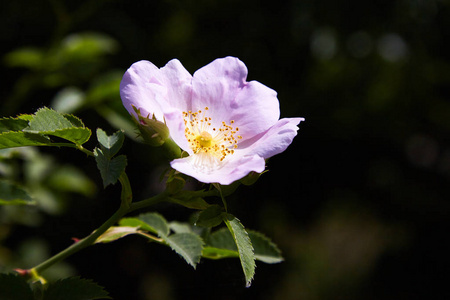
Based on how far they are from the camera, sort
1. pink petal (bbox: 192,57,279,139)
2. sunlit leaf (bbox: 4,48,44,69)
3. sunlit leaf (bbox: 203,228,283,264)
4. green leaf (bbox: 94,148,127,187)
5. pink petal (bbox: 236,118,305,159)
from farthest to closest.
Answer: sunlit leaf (bbox: 4,48,44,69) → sunlit leaf (bbox: 203,228,283,264) → pink petal (bbox: 192,57,279,139) → pink petal (bbox: 236,118,305,159) → green leaf (bbox: 94,148,127,187)

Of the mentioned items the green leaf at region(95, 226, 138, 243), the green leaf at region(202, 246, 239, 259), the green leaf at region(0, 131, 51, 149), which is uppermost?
the green leaf at region(0, 131, 51, 149)

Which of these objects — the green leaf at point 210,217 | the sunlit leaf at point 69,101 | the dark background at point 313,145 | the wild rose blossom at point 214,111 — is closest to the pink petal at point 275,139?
the wild rose blossom at point 214,111

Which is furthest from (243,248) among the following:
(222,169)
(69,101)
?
(69,101)

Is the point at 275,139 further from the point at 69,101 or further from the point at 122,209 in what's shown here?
the point at 69,101

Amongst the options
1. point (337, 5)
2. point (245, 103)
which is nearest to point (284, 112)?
point (337, 5)

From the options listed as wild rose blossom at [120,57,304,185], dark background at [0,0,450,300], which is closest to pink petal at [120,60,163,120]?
wild rose blossom at [120,57,304,185]

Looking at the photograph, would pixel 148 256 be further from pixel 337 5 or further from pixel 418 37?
pixel 418 37

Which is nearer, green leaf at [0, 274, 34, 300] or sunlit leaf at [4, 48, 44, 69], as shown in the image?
green leaf at [0, 274, 34, 300]

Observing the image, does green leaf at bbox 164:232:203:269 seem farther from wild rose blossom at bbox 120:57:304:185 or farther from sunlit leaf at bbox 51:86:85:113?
sunlit leaf at bbox 51:86:85:113
